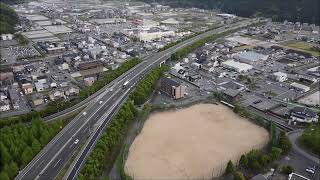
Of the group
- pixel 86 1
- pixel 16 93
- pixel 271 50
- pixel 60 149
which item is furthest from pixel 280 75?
pixel 86 1

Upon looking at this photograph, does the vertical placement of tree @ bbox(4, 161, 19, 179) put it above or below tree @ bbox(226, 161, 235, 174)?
above

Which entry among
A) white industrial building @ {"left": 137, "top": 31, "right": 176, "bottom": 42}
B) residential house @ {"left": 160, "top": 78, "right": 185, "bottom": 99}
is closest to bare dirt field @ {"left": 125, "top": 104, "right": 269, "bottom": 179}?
residential house @ {"left": 160, "top": 78, "right": 185, "bottom": 99}

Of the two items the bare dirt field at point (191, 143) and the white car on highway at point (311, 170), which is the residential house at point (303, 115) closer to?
the bare dirt field at point (191, 143)

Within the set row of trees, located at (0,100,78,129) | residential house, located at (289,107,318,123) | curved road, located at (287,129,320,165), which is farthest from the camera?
residential house, located at (289,107,318,123)

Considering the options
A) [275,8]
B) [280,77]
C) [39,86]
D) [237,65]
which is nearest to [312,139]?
[280,77]

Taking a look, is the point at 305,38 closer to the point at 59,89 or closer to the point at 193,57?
the point at 193,57

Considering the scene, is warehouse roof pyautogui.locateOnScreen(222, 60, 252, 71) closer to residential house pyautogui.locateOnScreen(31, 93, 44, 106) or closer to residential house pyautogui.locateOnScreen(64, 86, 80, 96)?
residential house pyautogui.locateOnScreen(64, 86, 80, 96)

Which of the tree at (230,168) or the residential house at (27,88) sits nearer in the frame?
the tree at (230,168)

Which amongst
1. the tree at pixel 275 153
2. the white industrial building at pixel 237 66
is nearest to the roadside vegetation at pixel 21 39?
the white industrial building at pixel 237 66
